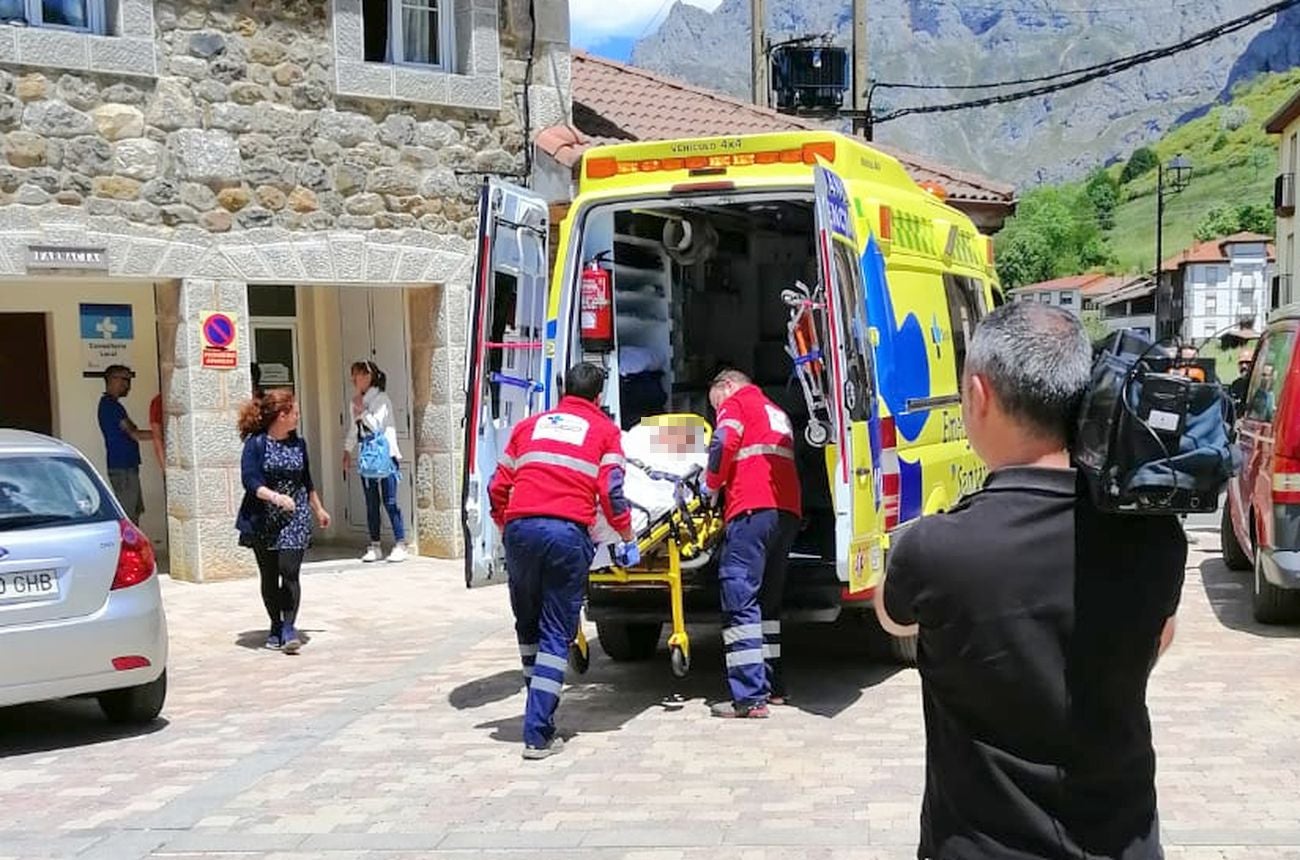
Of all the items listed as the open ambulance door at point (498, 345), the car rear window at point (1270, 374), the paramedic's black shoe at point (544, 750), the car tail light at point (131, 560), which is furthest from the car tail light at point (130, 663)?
the car rear window at point (1270, 374)

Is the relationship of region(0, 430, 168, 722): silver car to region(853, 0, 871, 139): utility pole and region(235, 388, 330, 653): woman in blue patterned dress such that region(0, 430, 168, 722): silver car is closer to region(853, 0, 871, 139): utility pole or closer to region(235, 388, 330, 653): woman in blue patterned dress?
region(235, 388, 330, 653): woman in blue patterned dress

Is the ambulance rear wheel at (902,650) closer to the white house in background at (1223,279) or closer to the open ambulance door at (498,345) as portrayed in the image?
the open ambulance door at (498,345)

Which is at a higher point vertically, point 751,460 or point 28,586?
point 751,460

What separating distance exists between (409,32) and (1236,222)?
3768 inches

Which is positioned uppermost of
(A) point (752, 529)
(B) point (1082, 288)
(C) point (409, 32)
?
(C) point (409, 32)

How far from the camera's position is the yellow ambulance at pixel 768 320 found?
619cm

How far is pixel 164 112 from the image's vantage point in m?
10.1

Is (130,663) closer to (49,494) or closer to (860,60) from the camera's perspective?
(49,494)

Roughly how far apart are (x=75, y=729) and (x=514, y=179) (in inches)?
256

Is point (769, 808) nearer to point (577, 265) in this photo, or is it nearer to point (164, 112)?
point (577, 265)

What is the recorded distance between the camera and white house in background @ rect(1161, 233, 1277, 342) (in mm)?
66000

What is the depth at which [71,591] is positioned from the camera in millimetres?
6016

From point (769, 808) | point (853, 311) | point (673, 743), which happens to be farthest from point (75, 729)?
point (853, 311)

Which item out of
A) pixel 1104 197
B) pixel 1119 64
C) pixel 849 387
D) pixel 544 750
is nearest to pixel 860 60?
pixel 1119 64
